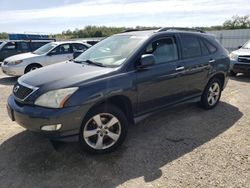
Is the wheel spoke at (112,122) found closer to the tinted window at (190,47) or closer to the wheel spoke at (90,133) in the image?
→ the wheel spoke at (90,133)

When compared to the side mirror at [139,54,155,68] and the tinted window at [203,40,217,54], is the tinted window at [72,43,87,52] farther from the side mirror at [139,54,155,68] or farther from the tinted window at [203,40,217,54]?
the side mirror at [139,54,155,68]

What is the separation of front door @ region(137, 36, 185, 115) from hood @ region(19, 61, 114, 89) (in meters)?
0.63

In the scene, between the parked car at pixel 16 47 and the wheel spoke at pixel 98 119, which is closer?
the wheel spoke at pixel 98 119

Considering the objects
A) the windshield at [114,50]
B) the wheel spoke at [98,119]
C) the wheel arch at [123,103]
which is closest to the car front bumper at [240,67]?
the windshield at [114,50]

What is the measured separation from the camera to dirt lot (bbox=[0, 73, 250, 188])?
119 inches

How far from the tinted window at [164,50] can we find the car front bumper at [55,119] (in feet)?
5.33

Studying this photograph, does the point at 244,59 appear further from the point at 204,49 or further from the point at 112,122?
the point at 112,122

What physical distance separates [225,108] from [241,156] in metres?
2.15

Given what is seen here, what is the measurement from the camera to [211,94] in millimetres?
5406

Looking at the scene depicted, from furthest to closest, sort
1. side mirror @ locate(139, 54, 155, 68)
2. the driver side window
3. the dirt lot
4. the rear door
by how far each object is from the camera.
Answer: the driver side window
the rear door
side mirror @ locate(139, 54, 155, 68)
the dirt lot

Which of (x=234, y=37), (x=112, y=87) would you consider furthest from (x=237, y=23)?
(x=112, y=87)

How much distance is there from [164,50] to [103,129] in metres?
1.78

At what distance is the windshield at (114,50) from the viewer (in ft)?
12.9

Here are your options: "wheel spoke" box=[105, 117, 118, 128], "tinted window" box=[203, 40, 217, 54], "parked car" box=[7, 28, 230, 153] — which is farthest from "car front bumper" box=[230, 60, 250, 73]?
"wheel spoke" box=[105, 117, 118, 128]
